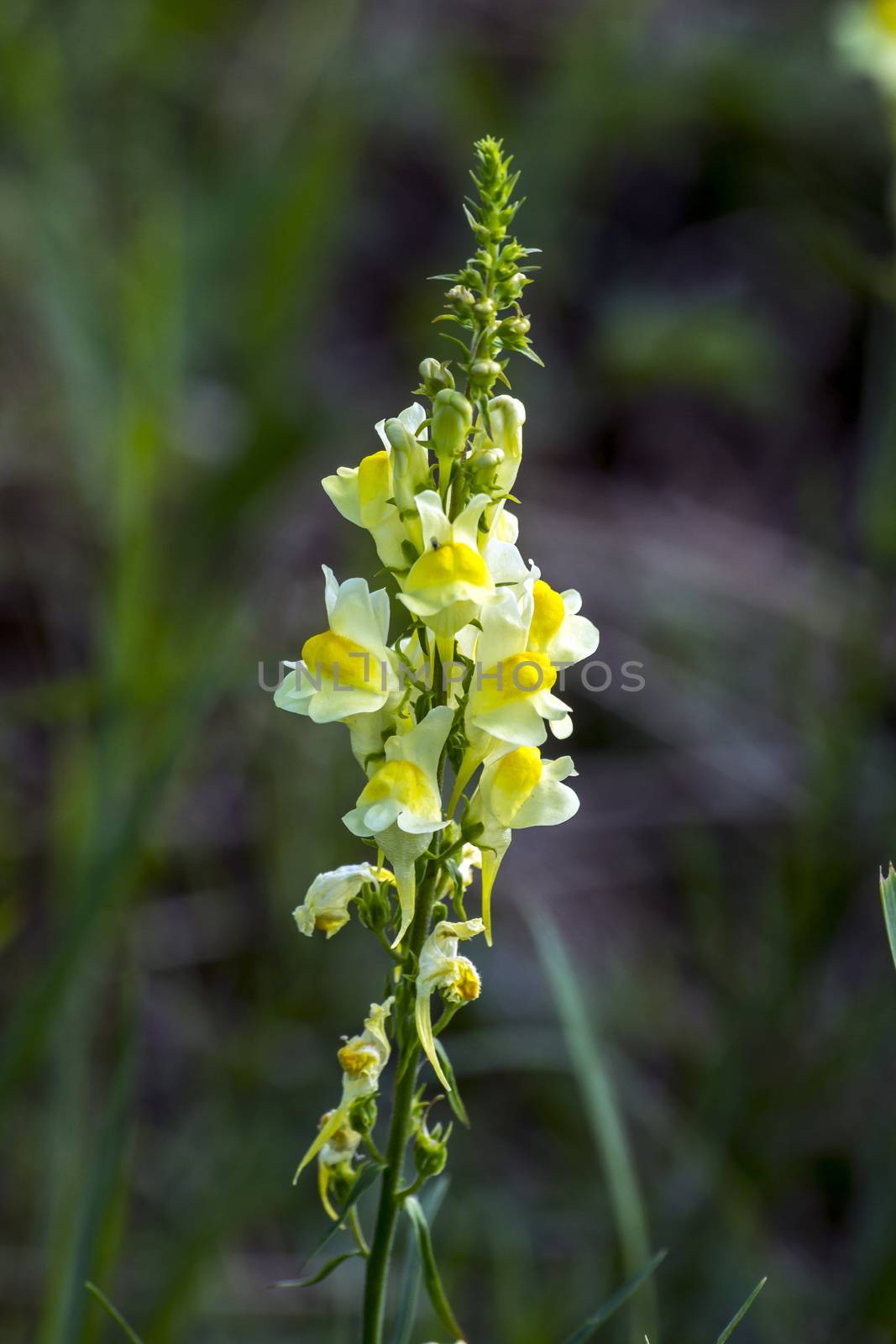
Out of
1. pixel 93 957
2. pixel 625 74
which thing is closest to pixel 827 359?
pixel 625 74

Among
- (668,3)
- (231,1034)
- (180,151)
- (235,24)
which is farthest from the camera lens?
(668,3)

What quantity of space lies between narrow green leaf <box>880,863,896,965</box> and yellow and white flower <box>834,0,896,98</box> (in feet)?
8.49

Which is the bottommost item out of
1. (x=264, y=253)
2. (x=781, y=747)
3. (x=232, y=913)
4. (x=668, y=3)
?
(x=232, y=913)

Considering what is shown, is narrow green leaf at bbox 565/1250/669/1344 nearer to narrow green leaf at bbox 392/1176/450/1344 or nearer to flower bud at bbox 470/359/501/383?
narrow green leaf at bbox 392/1176/450/1344

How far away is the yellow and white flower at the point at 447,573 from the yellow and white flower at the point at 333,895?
23cm

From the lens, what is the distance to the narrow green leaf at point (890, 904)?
3.22 feet

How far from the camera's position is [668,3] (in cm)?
542

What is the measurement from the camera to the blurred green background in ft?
7.26

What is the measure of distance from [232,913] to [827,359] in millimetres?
3195

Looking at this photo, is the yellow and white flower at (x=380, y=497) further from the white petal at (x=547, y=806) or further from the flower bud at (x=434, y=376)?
the white petal at (x=547, y=806)

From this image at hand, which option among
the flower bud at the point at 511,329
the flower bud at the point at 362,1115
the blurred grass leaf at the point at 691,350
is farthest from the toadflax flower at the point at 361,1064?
the blurred grass leaf at the point at 691,350

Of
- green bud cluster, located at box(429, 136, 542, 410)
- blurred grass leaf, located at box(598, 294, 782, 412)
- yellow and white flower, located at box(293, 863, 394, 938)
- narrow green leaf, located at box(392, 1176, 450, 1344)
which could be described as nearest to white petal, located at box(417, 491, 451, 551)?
green bud cluster, located at box(429, 136, 542, 410)

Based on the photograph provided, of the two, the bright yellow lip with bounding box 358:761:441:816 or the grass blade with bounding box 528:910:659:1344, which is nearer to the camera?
the bright yellow lip with bounding box 358:761:441:816

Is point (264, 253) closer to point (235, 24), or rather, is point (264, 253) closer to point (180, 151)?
point (180, 151)
